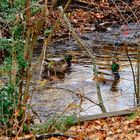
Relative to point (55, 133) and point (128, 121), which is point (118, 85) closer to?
point (128, 121)

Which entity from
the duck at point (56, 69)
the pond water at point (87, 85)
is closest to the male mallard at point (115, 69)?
the pond water at point (87, 85)

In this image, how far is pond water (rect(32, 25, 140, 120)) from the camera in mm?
10219

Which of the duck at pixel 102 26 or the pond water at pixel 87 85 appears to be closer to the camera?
the pond water at pixel 87 85

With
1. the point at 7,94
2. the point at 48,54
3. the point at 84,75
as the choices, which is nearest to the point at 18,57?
the point at 7,94

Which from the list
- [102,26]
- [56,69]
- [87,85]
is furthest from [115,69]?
[102,26]

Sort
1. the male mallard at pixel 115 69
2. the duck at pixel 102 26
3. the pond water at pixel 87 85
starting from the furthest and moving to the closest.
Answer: the duck at pixel 102 26, the male mallard at pixel 115 69, the pond water at pixel 87 85

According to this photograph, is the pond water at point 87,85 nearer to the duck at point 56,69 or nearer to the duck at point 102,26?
Result: the duck at point 56,69

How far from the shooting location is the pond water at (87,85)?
33.5 feet

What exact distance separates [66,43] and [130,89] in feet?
20.2

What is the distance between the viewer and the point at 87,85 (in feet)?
40.5

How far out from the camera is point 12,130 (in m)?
7.15

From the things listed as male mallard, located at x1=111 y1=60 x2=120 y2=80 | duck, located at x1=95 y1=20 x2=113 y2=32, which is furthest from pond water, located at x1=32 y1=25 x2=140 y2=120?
duck, located at x1=95 y1=20 x2=113 y2=32

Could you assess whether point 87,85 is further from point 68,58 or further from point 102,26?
point 102,26

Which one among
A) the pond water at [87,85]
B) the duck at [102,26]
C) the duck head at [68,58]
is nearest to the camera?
the pond water at [87,85]
